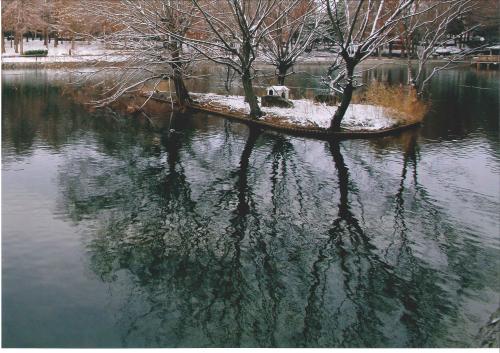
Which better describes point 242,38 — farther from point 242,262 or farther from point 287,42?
point 242,262

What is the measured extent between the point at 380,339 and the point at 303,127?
16.7 metres

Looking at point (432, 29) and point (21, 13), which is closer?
point (432, 29)

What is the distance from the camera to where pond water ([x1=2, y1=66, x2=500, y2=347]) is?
27.5ft

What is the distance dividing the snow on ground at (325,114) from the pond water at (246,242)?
2.33 m

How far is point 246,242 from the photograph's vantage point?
11578 mm

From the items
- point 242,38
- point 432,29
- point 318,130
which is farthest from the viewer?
point 432,29

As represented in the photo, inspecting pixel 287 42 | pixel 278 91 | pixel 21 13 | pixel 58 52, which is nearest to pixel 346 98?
pixel 278 91

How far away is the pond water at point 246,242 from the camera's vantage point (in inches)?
330

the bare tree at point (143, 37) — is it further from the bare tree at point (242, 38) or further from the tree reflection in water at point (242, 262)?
the tree reflection in water at point (242, 262)

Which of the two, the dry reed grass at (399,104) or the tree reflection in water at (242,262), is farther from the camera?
the dry reed grass at (399,104)

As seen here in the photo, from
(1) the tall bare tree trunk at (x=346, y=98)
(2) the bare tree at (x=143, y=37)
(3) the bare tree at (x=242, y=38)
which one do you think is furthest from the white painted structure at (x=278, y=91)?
(1) the tall bare tree trunk at (x=346, y=98)

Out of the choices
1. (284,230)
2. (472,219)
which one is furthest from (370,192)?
(284,230)

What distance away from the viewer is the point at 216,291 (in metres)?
9.42

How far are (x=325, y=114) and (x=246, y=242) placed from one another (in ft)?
49.1
